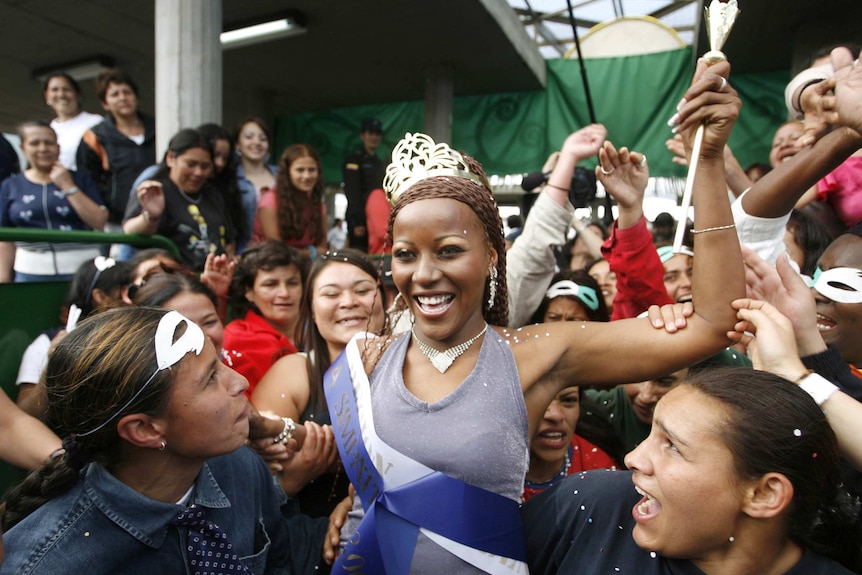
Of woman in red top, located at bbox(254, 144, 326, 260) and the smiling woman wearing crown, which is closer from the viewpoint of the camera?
the smiling woman wearing crown

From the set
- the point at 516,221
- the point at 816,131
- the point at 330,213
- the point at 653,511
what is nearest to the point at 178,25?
the point at 516,221

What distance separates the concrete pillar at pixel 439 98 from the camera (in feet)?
28.5

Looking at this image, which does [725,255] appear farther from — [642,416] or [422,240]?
[642,416]

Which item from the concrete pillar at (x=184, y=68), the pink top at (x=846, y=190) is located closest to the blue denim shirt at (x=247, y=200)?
the concrete pillar at (x=184, y=68)

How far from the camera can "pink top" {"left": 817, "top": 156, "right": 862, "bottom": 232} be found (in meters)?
2.90

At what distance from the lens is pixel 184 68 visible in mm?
5086

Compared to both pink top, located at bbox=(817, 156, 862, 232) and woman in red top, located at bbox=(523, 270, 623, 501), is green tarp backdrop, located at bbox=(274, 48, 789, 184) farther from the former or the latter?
woman in red top, located at bbox=(523, 270, 623, 501)

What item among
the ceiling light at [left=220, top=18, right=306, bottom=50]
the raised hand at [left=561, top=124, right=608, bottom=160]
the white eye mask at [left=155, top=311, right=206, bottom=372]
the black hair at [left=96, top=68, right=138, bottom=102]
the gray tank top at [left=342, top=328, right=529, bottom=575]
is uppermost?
the ceiling light at [left=220, top=18, right=306, bottom=50]

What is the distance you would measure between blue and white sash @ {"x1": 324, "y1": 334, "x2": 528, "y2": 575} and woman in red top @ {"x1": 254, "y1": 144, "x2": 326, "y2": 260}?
129 inches

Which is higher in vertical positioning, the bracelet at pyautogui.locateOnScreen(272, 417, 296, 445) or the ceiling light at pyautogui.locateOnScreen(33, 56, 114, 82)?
the ceiling light at pyautogui.locateOnScreen(33, 56, 114, 82)

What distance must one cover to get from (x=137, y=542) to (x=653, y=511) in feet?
4.01

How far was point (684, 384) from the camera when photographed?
4.86 feet

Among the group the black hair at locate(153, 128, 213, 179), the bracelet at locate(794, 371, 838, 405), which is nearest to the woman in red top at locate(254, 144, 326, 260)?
the black hair at locate(153, 128, 213, 179)

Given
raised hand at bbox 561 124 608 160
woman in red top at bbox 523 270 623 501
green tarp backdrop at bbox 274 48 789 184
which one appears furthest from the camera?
green tarp backdrop at bbox 274 48 789 184
